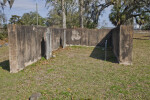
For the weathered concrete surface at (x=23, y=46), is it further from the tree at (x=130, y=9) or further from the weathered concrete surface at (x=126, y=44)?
the tree at (x=130, y=9)

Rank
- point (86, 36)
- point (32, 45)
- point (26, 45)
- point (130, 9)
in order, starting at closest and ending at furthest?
point (26, 45)
point (32, 45)
point (86, 36)
point (130, 9)

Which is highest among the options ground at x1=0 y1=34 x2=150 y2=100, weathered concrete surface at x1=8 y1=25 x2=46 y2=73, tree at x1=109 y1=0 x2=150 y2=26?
tree at x1=109 y1=0 x2=150 y2=26

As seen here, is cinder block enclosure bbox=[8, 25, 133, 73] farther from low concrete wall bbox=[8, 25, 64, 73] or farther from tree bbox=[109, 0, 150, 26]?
tree bbox=[109, 0, 150, 26]

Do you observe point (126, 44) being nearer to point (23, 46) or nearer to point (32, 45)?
point (32, 45)

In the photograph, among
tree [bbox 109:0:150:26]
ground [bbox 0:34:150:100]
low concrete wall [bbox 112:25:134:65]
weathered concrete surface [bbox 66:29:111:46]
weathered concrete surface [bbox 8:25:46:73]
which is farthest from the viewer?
tree [bbox 109:0:150:26]

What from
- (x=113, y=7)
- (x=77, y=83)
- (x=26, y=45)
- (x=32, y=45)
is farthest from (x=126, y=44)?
(x=113, y=7)

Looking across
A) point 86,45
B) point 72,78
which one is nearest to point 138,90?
point 72,78

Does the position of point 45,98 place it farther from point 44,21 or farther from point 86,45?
point 44,21

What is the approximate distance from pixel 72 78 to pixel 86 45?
8.83 metres

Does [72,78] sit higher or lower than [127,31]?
lower

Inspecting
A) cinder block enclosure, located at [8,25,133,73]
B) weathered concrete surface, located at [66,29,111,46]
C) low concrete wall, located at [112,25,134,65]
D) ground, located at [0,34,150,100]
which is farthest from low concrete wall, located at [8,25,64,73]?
weathered concrete surface, located at [66,29,111,46]

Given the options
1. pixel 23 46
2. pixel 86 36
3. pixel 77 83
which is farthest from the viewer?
pixel 86 36

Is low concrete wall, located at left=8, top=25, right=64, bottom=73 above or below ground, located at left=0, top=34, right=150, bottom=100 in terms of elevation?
above

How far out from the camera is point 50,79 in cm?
485
